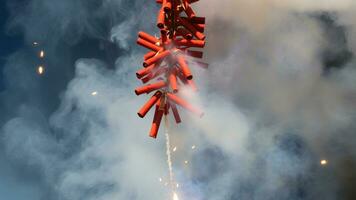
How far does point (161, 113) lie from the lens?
7.73m

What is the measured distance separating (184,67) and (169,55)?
50 cm

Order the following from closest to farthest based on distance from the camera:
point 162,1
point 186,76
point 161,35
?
point 186,76 < point 161,35 < point 162,1

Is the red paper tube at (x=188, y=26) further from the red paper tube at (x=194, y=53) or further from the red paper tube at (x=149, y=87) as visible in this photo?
the red paper tube at (x=149, y=87)

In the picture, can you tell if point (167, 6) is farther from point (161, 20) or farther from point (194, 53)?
point (194, 53)

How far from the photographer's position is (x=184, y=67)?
23.9 ft

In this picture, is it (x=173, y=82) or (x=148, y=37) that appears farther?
(x=148, y=37)

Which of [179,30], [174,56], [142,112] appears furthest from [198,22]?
[142,112]

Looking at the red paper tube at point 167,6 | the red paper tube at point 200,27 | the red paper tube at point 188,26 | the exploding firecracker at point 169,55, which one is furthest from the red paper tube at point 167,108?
the red paper tube at point 167,6

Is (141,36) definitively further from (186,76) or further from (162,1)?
(186,76)

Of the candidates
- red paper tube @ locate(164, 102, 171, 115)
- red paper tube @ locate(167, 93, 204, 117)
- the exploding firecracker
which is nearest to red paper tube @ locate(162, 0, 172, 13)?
the exploding firecracker

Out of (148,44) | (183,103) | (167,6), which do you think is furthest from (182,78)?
(167,6)

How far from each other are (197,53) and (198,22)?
2.18 ft

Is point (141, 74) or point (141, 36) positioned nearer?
point (141, 74)

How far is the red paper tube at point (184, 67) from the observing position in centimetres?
715
